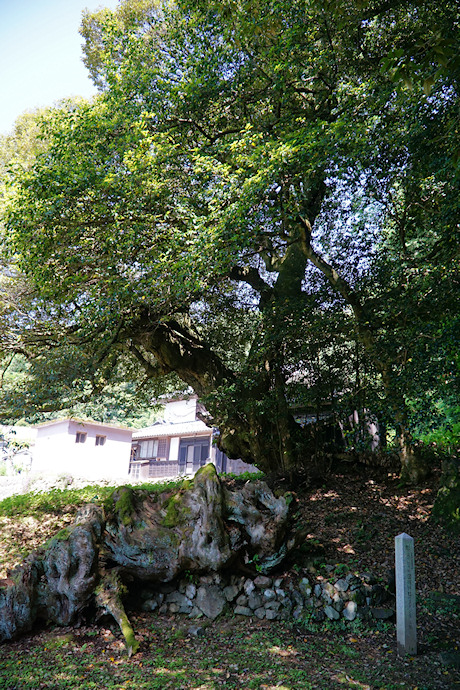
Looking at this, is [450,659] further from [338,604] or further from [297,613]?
[297,613]

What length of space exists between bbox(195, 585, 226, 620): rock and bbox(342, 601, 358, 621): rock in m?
1.55

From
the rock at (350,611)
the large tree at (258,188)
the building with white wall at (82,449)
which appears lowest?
the rock at (350,611)

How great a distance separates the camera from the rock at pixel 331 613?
5.83m

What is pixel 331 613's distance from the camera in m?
5.86

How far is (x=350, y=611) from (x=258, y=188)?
582 cm

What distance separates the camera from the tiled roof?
26.4m

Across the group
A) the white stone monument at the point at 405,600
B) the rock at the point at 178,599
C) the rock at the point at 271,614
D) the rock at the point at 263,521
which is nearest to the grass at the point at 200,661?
the rock at the point at 271,614

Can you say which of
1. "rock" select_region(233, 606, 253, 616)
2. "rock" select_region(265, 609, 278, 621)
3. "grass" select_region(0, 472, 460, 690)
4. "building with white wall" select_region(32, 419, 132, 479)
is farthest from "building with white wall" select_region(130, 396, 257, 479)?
"grass" select_region(0, 472, 460, 690)

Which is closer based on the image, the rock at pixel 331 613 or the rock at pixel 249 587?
the rock at pixel 331 613

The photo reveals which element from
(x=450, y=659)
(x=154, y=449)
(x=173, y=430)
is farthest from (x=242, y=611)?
(x=154, y=449)

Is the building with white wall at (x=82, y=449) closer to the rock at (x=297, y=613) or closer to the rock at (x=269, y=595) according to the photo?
the rock at (x=269, y=595)

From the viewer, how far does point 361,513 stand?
8.59m

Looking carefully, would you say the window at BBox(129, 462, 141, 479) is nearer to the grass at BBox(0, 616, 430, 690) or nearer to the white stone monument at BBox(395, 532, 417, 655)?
the grass at BBox(0, 616, 430, 690)

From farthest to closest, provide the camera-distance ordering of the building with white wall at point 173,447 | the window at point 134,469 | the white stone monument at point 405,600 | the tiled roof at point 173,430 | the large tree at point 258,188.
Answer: the window at point 134,469 → the building with white wall at point 173,447 → the tiled roof at point 173,430 → the large tree at point 258,188 → the white stone monument at point 405,600
